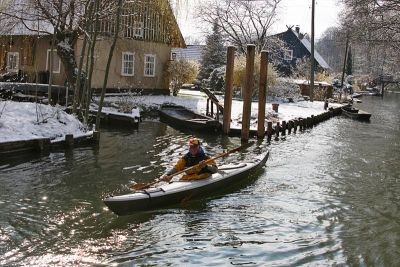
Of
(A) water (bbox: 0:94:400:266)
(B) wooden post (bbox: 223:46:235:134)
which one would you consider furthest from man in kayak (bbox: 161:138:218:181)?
(B) wooden post (bbox: 223:46:235:134)

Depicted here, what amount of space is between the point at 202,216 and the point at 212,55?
4197 cm

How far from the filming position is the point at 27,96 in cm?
2181

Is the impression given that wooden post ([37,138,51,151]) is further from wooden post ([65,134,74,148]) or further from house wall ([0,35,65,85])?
house wall ([0,35,65,85])

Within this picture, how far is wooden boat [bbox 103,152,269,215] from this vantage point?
912 cm

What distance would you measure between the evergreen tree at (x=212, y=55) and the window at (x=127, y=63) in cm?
2039

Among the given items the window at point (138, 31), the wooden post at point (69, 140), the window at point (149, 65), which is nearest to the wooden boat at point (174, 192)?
the wooden post at point (69, 140)

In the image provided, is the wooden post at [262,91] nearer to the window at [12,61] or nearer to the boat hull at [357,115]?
the boat hull at [357,115]

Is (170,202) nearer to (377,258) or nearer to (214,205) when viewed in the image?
(214,205)

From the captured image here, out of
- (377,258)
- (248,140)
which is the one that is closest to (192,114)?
(248,140)

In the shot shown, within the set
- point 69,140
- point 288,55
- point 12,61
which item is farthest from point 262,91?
point 288,55

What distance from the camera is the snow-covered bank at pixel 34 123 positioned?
14.7 meters

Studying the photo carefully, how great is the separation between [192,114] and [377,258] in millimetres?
16985

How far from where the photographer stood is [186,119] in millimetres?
22141

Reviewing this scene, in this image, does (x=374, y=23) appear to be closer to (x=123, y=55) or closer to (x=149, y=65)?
(x=149, y=65)
